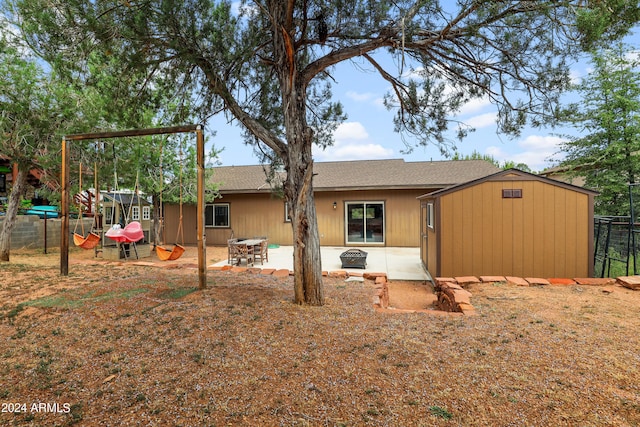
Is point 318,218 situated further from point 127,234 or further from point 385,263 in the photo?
point 127,234

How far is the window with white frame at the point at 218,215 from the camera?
532 inches

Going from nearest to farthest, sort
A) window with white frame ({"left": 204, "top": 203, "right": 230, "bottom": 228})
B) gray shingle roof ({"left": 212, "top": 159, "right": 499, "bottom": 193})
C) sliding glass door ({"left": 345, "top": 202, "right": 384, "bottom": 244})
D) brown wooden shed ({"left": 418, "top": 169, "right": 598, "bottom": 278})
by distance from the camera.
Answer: brown wooden shed ({"left": 418, "top": 169, "right": 598, "bottom": 278})
gray shingle roof ({"left": 212, "top": 159, "right": 499, "bottom": 193})
sliding glass door ({"left": 345, "top": 202, "right": 384, "bottom": 244})
window with white frame ({"left": 204, "top": 203, "right": 230, "bottom": 228})

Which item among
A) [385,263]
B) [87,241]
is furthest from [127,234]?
[385,263]

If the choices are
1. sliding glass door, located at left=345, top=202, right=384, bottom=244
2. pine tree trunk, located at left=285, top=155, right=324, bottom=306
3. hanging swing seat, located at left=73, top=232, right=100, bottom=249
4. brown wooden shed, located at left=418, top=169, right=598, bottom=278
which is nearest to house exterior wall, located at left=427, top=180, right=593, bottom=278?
brown wooden shed, located at left=418, top=169, right=598, bottom=278

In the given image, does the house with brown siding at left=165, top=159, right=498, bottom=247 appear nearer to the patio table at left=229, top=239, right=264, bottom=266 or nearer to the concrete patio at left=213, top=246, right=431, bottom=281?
the concrete patio at left=213, top=246, right=431, bottom=281

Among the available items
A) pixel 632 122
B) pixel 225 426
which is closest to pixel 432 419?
pixel 225 426

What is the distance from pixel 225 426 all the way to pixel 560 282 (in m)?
5.71

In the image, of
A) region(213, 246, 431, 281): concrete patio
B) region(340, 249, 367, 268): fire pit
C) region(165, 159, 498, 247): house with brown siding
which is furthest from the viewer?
region(165, 159, 498, 247): house with brown siding

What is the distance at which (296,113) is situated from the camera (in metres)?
3.81

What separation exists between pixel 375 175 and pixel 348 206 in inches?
71.8

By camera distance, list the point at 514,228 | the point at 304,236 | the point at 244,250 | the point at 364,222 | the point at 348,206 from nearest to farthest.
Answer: the point at 304,236 < the point at 514,228 < the point at 244,250 < the point at 364,222 < the point at 348,206

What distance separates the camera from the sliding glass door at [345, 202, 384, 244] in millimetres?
12242

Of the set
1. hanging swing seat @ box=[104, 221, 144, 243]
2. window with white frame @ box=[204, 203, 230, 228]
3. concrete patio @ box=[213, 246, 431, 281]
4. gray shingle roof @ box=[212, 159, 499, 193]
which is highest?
gray shingle roof @ box=[212, 159, 499, 193]

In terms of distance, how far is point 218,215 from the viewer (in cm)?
1364
